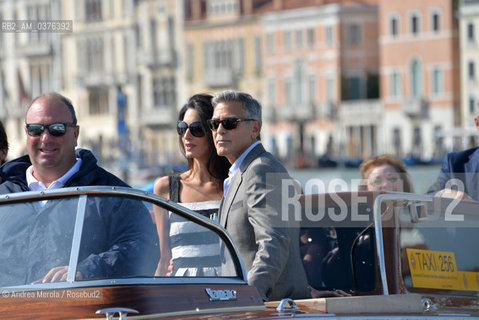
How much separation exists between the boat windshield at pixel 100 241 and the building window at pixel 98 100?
61.4m

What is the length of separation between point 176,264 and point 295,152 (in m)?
51.7

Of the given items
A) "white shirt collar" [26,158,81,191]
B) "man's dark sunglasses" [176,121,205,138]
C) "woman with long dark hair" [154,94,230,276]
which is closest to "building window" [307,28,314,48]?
"woman with long dark hair" [154,94,230,276]

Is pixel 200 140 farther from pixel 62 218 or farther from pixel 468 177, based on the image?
pixel 62 218

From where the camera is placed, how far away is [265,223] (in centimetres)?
366

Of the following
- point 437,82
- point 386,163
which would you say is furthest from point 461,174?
point 437,82

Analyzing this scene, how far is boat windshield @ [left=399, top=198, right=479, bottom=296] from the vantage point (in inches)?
159

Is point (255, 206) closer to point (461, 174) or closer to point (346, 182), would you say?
point (461, 174)

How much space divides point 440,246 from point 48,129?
4.67 ft

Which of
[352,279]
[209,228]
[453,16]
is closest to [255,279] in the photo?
[209,228]

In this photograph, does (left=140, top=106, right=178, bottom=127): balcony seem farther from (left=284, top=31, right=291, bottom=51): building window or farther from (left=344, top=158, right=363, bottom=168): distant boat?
(left=344, top=158, right=363, bottom=168): distant boat

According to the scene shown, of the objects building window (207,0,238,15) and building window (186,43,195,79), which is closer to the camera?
building window (207,0,238,15)

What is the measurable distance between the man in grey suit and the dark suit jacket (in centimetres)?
139

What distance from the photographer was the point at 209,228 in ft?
11.0

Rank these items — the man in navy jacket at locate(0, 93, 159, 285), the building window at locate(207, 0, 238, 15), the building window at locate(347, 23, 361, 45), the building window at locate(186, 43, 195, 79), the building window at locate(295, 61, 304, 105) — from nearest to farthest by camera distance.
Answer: the man in navy jacket at locate(0, 93, 159, 285) → the building window at locate(347, 23, 361, 45) → the building window at locate(295, 61, 304, 105) → the building window at locate(207, 0, 238, 15) → the building window at locate(186, 43, 195, 79)
